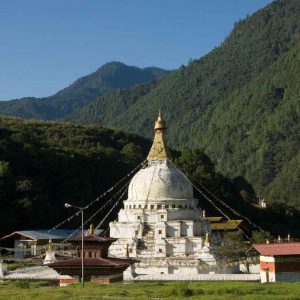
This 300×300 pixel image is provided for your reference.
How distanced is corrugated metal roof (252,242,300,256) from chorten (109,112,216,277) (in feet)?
35.3

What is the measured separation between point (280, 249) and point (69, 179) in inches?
2074

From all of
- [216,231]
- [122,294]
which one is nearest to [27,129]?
[216,231]

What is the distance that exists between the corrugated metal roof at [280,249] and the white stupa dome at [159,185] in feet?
59.4

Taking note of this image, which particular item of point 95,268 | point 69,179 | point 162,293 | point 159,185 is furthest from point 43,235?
point 162,293

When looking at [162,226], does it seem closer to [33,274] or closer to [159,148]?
[159,148]

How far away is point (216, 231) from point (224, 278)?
89.1 ft

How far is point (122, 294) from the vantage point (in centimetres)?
3244

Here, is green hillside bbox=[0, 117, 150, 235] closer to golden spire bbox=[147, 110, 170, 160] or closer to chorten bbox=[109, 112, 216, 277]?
golden spire bbox=[147, 110, 170, 160]

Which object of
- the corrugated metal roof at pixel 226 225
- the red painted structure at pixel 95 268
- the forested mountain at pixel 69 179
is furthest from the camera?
the forested mountain at pixel 69 179

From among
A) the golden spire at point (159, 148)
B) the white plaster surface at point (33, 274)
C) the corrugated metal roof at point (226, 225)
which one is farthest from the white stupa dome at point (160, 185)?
the white plaster surface at point (33, 274)

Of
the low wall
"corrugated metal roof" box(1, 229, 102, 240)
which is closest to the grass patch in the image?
the low wall

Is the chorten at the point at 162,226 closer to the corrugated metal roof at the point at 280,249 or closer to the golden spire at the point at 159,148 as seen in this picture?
the golden spire at the point at 159,148

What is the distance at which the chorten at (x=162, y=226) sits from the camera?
2101 inches

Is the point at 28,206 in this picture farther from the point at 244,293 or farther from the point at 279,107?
the point at 279,107
